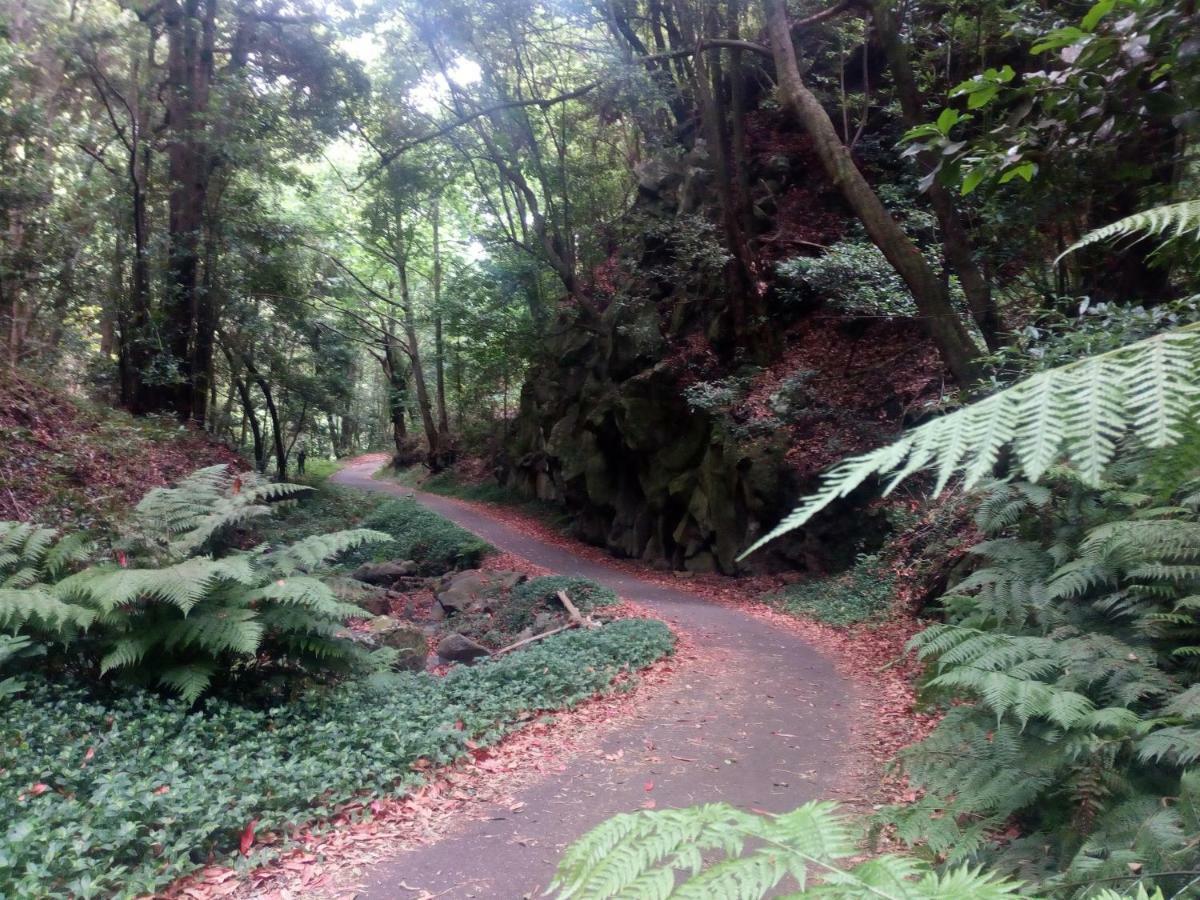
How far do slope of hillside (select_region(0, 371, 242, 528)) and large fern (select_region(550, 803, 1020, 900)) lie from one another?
877cm

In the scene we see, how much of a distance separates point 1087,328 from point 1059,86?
2.27 m

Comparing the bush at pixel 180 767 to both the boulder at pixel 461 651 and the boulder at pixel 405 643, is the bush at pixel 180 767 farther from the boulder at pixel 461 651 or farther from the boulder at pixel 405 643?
the boulder at pixel 461 651

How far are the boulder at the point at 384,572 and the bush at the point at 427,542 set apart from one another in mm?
577

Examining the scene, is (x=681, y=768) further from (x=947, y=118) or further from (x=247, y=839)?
(x=947, y=118)

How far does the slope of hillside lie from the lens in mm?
9203

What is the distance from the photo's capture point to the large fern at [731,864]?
4.04 ft

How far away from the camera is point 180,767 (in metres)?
4.38

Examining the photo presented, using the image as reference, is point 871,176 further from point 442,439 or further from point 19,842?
point 442,439

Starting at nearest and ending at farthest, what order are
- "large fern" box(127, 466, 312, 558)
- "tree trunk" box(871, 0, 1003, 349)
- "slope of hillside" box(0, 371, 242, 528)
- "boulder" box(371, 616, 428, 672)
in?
"large fern" box(127, 466, 312, 558) < "tree trunk" box(871, 0, 1003, 349) < "boulder" box(371, 616, 428, 672) < "slope of hillside" box(0, 371, 242, 528)

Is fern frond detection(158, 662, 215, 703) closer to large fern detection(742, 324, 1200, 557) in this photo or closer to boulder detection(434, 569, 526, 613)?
large fern detection(742, 324, 1200, 557)

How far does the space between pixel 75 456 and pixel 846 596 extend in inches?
463

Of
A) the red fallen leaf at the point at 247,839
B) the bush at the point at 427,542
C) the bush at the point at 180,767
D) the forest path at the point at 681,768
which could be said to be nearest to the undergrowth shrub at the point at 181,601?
the bush at the point at 180,767

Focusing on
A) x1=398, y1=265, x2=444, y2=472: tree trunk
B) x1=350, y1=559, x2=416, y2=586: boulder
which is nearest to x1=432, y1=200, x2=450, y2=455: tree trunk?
x1=398, y1=265, x2=444, y2=472: tree trunk

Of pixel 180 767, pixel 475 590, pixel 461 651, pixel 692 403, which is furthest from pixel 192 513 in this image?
pixel 692 403
